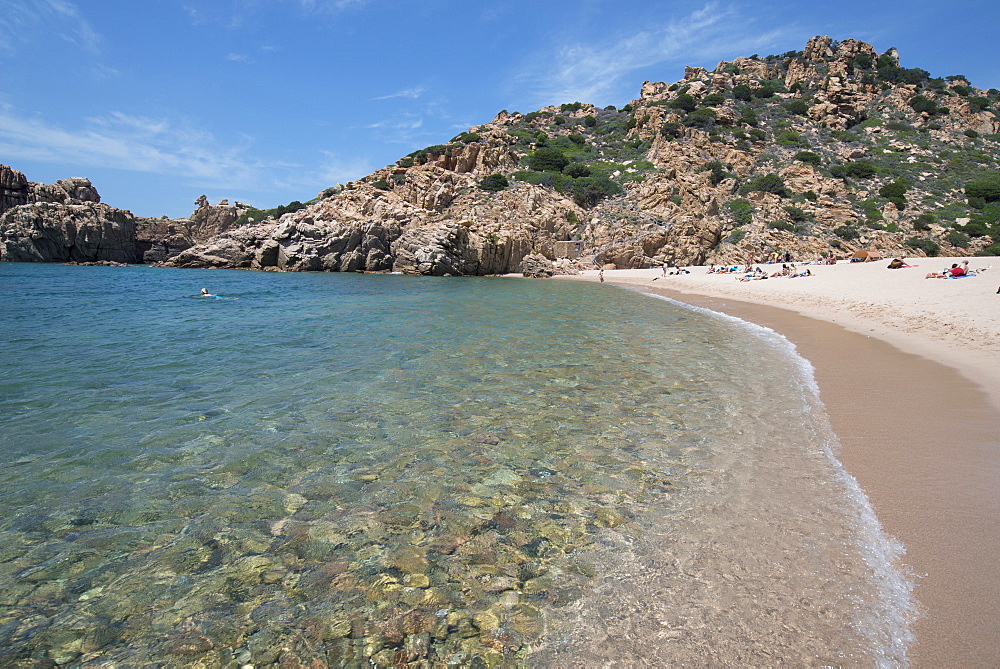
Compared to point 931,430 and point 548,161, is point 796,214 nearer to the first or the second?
point 548,161

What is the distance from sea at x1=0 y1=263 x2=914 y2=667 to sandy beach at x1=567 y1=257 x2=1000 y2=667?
0.57ft

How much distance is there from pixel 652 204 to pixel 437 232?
925 inches

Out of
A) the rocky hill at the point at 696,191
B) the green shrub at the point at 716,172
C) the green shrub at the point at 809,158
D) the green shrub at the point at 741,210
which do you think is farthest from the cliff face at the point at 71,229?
the green shrub at the point at 809,158

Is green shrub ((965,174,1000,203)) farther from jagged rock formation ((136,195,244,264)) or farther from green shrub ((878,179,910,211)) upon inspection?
jagged rock formation ((136,195,244,264))

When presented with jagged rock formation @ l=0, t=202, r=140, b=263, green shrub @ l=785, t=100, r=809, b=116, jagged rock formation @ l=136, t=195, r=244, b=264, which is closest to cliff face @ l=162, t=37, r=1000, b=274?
green shrub @ l=785, t=100, r=809, b=116

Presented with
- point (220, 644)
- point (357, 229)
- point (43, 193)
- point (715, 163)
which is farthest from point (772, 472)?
point (43, 193)

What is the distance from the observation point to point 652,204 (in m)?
49.0

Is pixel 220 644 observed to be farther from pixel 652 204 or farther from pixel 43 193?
pixel 43 193

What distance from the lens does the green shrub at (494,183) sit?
55312 millimetres

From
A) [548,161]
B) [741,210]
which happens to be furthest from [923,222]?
[548,161]

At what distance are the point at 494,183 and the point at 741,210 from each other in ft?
89.7

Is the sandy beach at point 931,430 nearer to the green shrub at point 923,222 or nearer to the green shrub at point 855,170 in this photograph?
the green shrub at point 923,222

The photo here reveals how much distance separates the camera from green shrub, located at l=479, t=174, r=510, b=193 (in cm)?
5531

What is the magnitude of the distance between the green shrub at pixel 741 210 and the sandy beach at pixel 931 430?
110 feet
